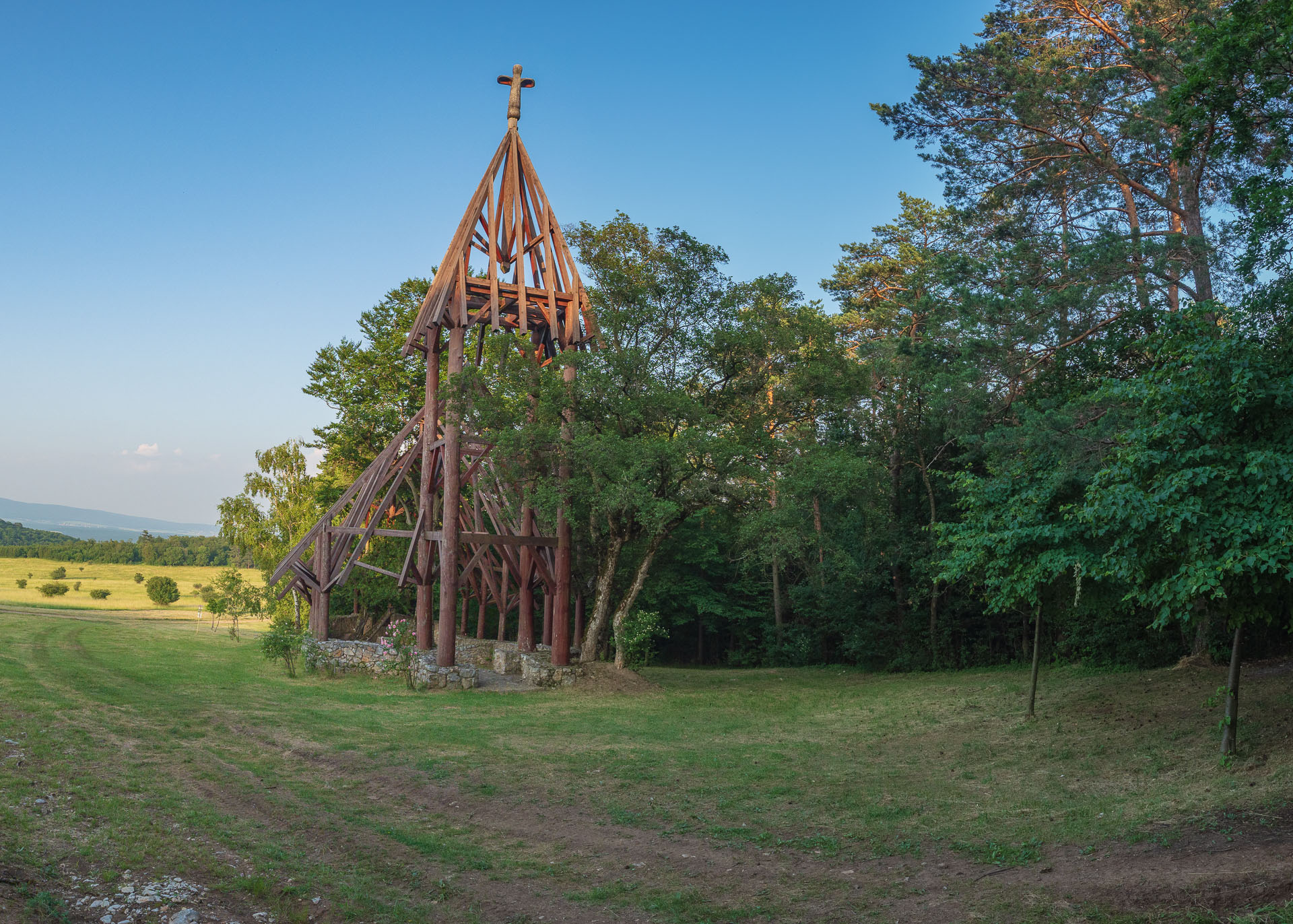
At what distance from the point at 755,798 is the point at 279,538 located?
25353mm

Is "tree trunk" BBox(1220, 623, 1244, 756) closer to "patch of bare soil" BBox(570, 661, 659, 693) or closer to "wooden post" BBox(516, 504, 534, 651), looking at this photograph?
"patch of bare soil" BBox(570, 661, 659, 693)

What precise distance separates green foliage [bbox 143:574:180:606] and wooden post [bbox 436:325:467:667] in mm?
34332

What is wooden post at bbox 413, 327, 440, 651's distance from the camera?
829 inches

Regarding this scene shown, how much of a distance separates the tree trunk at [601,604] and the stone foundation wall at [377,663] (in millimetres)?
2888

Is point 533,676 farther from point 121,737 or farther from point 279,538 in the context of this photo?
point 279,538

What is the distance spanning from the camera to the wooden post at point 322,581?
23828 mm

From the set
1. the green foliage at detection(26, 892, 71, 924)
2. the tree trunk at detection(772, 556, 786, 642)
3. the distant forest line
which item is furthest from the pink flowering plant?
the distant forest line

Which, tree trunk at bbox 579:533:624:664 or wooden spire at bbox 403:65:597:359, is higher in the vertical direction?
wooden spire at bbox 403:65:597:359

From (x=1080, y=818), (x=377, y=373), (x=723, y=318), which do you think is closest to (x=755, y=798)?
(x=1080, y=818)

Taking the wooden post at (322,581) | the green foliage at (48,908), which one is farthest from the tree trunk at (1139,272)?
the wooden post at (322,581)

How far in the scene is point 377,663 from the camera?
67.6 feet

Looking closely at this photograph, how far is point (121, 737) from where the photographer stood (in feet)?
38.2

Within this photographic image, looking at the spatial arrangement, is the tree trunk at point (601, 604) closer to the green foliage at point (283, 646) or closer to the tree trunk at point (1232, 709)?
the green foliage at point (283, 646)

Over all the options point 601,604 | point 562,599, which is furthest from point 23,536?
point 601,604
